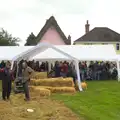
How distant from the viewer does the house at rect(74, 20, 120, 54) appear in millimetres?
80250

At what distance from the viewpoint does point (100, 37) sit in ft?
269

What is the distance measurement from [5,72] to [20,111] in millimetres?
5734

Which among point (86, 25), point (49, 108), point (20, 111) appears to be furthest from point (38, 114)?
point (86, 25)

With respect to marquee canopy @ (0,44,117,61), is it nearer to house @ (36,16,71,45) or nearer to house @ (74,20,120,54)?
house @ (36,16,71,45)

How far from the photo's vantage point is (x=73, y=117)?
14.0 meters

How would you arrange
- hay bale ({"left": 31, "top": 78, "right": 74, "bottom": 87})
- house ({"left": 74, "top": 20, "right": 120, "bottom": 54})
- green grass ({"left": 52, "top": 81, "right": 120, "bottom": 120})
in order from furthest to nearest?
house ({"left": 74, "top": 20, "right": 120, "bottom": 54})
hay bale ({"left": 31, "top": 78, "right": 74, "bottom": 87})
green grass ({"left": 52, "top": 81, "right": 120, "bottom": 120})

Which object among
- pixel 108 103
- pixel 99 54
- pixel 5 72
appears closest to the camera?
pixel 108 103

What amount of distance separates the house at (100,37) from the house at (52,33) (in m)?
16.8

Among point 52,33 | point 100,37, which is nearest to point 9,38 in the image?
point 100,37

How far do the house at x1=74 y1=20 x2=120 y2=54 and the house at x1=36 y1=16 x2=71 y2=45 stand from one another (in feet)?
55.1

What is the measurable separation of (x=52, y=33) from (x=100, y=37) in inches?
834

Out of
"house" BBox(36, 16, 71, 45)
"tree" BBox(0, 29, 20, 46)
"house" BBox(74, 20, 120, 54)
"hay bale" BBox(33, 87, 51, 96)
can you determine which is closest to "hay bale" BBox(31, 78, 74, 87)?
"hay bale" BBox(33, 87, 51, 96)

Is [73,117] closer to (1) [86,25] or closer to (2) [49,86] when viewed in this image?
(2) [49,86]

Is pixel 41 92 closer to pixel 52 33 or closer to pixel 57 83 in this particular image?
pixel 57 83
